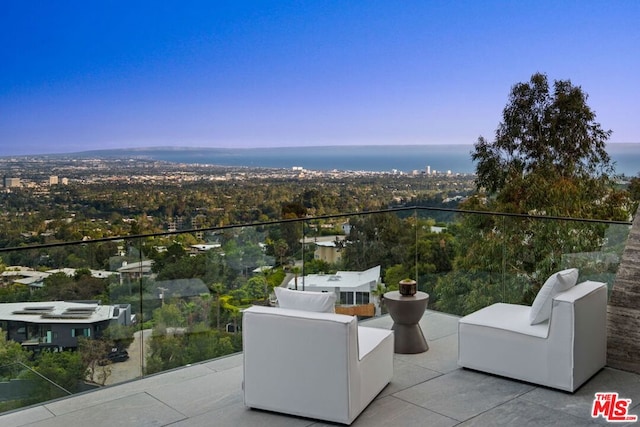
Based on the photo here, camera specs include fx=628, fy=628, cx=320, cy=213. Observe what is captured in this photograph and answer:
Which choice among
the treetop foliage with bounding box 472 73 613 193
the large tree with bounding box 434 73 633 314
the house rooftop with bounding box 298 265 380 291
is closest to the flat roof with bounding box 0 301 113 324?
the house rooftop with bounding box 298 265 380 291

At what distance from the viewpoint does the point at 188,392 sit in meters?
3.95

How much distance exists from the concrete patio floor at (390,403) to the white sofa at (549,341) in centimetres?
7

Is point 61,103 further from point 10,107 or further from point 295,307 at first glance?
point 295,307

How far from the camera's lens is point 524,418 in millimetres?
3445

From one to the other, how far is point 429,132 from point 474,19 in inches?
123

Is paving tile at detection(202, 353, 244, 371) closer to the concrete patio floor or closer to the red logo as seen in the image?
the concrete patio floor

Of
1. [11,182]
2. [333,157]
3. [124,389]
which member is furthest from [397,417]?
[333,157]

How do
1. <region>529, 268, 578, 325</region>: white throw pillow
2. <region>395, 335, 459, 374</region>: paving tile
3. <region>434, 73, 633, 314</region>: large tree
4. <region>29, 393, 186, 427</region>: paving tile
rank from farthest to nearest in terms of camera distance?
<region>434, 73, 633, 314</region>: large tree, <region>395, 335, 459, 374</region>: paving tile, <region>529, 268, 578, 325</region>: white throw pillow, <region>29, 393, 186, 427</region>: paving tile

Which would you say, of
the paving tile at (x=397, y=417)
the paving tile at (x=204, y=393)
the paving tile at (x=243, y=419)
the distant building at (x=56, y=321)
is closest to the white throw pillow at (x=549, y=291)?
the paving tile at (x=397, y=417)

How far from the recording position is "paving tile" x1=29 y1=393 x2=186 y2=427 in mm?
3465

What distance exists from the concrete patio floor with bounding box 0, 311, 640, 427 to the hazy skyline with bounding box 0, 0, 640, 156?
1237 cm

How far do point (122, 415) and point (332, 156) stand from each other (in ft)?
47.2

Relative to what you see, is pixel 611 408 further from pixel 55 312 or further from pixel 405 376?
pixel 55 312

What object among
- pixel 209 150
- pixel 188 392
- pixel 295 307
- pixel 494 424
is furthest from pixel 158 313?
pixel 209 150
